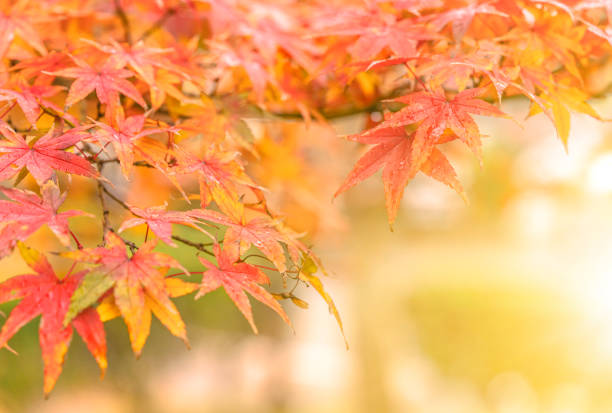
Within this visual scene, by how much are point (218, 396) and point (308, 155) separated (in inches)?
89.9

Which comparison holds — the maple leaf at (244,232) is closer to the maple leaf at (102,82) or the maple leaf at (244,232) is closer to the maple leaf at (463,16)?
the maple leaf at (102,82)

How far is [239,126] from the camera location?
1.04 m

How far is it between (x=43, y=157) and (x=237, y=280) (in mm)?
301

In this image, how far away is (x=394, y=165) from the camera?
735mm

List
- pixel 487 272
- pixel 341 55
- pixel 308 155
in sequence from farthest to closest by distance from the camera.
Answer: pixel 487 272 → pixel 308 155 → pixel 341 55

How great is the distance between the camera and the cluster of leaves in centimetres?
65

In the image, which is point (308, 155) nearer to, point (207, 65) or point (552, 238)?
point (207, 65)

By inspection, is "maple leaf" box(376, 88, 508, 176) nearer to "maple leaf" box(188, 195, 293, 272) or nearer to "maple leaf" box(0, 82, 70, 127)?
"maple leaf" box(188, 195, 293, 272)

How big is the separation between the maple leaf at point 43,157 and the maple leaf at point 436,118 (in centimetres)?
38

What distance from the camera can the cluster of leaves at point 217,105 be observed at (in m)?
0.65

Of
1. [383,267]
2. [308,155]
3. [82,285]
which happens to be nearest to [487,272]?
[383,267]

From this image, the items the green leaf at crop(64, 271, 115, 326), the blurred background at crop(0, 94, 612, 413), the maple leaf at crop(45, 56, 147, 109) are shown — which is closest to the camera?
the green leaf at crop(64, 271, 115, 326)

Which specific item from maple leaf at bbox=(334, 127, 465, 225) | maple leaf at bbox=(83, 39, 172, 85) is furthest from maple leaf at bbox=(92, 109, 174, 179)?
maple leaf at bbox=(334, 127, 465, 225)

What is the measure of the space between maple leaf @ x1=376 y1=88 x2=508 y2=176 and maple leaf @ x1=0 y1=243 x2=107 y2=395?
0.42m
